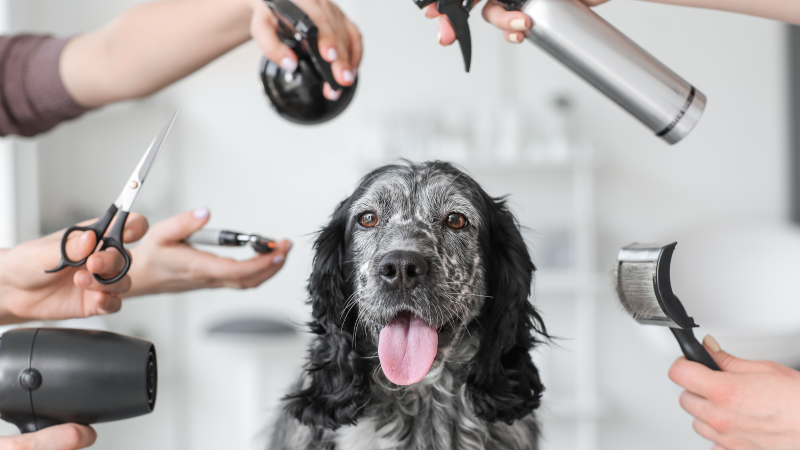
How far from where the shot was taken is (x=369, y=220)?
4.33 ft

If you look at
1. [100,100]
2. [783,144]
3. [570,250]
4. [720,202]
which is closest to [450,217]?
[100,100]

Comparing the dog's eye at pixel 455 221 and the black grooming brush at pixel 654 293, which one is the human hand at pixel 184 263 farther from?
the black grooming brush at pixel 654 293

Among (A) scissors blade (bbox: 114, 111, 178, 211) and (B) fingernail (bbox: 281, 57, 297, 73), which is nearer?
(A) scissors blade (bbox: 114, 111, 178, 211)

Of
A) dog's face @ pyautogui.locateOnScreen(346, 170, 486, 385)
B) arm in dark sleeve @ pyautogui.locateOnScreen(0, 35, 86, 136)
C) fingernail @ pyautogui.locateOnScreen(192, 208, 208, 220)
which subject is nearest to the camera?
dog's face @ pyautogui.locateOnScreen(346, 170, 486, 385)

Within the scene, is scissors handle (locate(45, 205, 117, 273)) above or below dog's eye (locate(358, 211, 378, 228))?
below

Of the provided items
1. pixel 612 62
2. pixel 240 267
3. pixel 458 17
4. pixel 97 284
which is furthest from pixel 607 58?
pixel 97 284

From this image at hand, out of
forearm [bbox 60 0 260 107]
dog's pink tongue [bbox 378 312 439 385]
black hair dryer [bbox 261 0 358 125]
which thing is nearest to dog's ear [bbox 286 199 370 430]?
dog's pink tongue [bbox 378 312 439 385]

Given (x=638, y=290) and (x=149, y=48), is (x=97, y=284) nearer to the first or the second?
(x=149, y=48)

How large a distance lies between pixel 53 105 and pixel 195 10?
0.47 meters

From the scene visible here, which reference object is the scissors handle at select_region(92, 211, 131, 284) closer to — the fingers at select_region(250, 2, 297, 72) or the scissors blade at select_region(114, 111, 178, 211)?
the scissors blade at select_region(114, 111, 178, 211)

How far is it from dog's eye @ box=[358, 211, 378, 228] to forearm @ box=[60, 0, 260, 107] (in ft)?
1.88

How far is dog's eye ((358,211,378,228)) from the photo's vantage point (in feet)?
4.31

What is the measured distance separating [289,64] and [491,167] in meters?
2.59

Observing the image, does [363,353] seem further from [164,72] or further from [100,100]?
[100,100]
